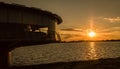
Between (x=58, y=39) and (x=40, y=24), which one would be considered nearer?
(x=40, y=24)

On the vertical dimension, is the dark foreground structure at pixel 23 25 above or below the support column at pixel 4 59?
above

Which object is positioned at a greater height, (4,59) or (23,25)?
(23,25)

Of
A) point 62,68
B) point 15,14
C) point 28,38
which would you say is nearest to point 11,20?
point 15,14

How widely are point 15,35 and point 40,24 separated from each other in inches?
219

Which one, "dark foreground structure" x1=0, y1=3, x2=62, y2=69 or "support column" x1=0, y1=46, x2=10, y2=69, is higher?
"dark foreground structure" x1=0, y1=3, x2=62, y2=69

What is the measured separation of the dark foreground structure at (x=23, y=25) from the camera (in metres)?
39.1

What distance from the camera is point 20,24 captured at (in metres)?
41.2

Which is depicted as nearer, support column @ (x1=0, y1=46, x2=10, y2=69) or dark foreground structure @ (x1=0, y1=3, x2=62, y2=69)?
dark foreground structure @ (x1=0, y1=3, x2=62, y2=69)

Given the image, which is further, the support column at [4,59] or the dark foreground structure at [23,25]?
the support column at [4,59]

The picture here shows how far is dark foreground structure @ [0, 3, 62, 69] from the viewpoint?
39.1 m

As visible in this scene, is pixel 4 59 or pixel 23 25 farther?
pixel 4 59

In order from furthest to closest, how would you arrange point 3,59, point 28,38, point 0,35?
point 3,59 → point 28,38 → point 0,35

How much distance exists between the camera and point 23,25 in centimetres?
4203

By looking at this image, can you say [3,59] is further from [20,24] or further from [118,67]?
[118,67]
